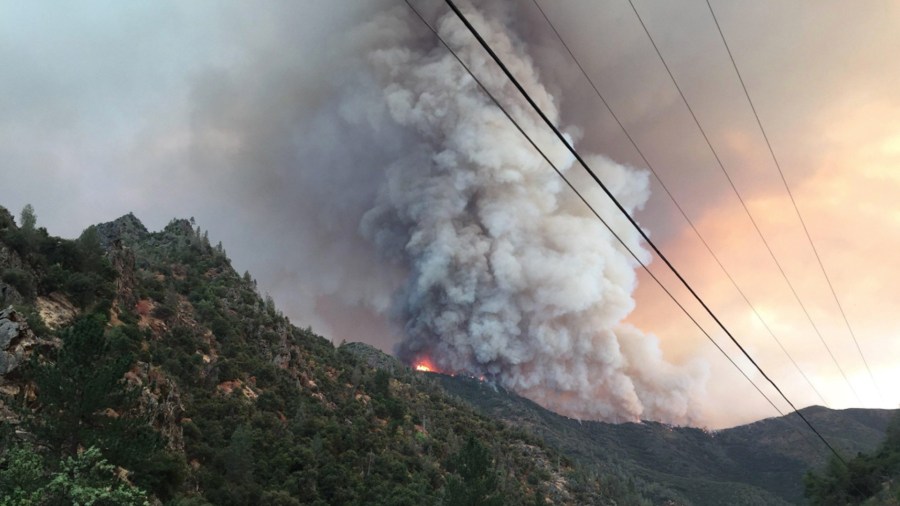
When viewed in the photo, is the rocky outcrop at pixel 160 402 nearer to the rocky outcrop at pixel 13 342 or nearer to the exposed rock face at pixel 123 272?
the rocky outcrop at pixel 13 342

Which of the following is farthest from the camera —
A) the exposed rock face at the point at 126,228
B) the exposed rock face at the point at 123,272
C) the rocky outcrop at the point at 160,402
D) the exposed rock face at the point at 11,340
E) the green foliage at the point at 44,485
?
the exposed rock face at the point at 126,228

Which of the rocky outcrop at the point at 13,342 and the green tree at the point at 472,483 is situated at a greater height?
the rocky outcrop at the point at 13,342

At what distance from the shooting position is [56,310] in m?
34.4

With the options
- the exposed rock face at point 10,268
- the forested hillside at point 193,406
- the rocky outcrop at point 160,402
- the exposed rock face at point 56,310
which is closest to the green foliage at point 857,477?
the forested hillside at point 193,406

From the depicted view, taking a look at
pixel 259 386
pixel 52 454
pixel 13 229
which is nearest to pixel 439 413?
pixel 259 386

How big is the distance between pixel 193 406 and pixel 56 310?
50.6 ft

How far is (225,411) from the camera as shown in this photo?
48438mm

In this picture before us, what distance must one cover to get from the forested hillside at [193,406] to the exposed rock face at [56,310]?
0.16m

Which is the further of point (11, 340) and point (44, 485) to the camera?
point (11, 340)

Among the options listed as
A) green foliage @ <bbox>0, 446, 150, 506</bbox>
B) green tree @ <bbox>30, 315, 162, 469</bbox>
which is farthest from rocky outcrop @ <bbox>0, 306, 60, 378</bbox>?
green foliage @ <bbox>0, 446, 150, 506</bbox>

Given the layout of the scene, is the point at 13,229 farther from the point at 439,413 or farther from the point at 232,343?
the point at 439,413

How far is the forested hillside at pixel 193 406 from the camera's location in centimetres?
1923

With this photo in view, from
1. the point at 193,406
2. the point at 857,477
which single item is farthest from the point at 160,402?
the point at 857,477

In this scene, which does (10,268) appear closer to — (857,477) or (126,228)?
(126,228)
